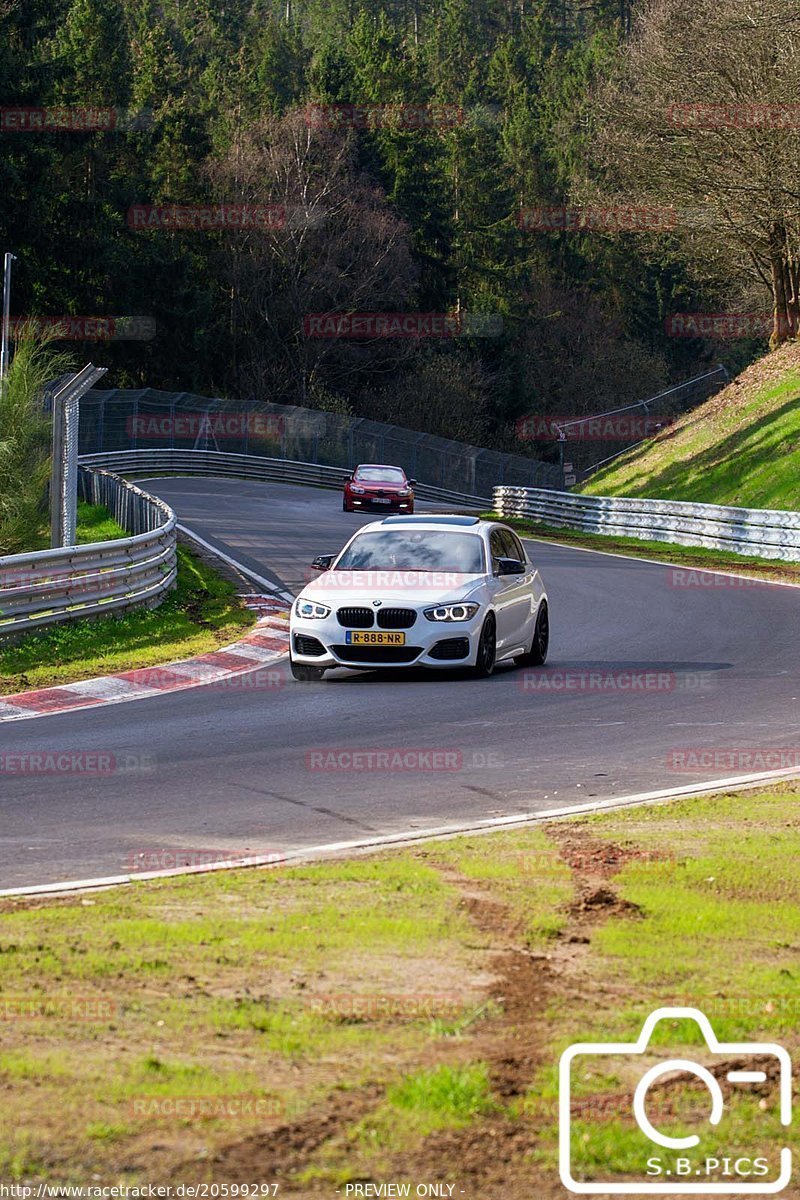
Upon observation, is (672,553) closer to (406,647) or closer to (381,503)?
(381,503)

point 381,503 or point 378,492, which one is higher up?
point 378,492

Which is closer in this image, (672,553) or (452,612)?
(452,612)

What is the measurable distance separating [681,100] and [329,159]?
35115 mm

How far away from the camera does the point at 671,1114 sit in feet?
14.9

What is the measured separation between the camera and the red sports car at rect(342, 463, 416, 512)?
4453 cm

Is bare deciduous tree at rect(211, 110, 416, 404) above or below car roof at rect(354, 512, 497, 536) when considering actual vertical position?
above

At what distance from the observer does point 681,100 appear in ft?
163

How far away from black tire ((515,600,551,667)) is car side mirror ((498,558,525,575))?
3.04 ft

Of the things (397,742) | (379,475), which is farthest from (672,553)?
(397,742)

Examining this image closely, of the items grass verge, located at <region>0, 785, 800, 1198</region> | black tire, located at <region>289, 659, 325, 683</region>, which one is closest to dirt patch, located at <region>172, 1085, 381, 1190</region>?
grass verge, located at <region>0, 785, 800, 1198</region>

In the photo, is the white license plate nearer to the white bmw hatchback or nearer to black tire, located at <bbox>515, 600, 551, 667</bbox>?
the white bmw hatchback

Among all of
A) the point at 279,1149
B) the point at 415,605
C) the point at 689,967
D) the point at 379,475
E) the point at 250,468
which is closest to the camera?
the point at 279,1149

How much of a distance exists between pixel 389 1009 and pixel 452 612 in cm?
994

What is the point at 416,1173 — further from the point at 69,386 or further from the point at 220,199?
the point at 220,199
